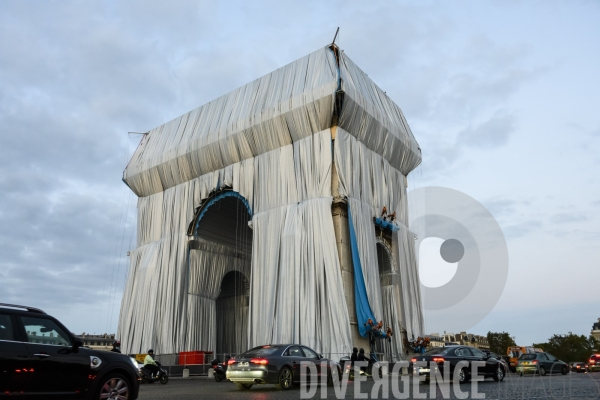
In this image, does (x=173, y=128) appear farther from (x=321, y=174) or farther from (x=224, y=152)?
(x=321, y=174)

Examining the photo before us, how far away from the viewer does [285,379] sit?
1449cm

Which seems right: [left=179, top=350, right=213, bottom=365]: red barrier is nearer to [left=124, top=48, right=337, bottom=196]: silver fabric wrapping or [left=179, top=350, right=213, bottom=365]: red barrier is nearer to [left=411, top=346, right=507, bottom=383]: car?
[left=124, top=48, right=337, bottom=196]: silver fabric wrapping

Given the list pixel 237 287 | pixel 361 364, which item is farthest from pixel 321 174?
pixel 237 287

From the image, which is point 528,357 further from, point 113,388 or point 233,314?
point 113,388

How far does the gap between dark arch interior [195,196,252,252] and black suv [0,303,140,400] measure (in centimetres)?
2742

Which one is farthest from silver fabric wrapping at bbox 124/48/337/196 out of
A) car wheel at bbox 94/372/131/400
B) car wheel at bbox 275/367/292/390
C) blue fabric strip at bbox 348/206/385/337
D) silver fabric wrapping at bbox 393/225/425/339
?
car wheel at bbox 94/372/131/400

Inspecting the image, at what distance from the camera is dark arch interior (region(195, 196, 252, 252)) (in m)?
36.5

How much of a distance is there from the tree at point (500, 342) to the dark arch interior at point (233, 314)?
219 ft

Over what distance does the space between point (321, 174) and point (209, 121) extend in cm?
1078

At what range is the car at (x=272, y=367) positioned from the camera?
14.2 metres

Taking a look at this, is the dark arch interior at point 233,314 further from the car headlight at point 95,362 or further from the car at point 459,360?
the car headlight at point 95,362

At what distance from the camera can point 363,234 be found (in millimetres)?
28141

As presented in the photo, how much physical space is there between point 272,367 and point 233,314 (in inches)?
1185

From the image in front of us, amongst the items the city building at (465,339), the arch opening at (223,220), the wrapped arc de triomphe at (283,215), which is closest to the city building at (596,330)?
the city building at (465,339)
